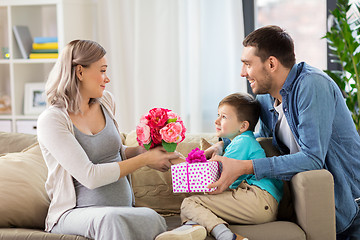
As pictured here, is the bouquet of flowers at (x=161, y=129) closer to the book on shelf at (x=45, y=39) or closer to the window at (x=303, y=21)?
the book on shelf at (x=45, y=39)

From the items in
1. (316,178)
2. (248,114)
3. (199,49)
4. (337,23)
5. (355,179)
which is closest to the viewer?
(316,178)

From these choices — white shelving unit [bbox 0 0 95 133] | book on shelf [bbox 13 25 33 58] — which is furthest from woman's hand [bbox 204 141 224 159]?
book on shelf [bbox 13 25 33 58]

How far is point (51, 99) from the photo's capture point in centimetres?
226

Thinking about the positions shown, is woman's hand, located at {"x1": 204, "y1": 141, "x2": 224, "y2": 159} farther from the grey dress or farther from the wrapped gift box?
the grey dress

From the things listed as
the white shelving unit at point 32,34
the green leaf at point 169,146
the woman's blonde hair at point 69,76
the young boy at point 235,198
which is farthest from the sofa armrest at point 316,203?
the white shelving unit at point 32,34

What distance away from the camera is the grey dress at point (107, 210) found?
6.73 ft

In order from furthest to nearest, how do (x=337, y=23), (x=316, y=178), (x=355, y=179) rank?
(x=337, y=23), (x=355, y=179), (x=316, y=178)

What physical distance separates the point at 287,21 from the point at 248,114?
1930 millimetres

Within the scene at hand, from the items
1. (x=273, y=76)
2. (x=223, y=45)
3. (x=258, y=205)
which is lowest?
(x=258, y=205)

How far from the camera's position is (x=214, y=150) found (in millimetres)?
2590

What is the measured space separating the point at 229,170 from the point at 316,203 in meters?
0.40

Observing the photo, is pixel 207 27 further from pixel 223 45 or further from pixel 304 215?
pixel 304 215

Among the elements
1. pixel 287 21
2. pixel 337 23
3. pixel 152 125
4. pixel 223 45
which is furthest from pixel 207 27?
Answer: pixel 152 125

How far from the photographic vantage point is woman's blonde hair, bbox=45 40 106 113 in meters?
2.25
